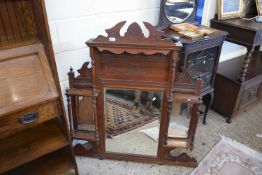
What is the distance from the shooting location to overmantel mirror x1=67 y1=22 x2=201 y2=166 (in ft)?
4.05

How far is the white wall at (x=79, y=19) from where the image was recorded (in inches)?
52.7

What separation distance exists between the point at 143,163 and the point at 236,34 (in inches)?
47.9

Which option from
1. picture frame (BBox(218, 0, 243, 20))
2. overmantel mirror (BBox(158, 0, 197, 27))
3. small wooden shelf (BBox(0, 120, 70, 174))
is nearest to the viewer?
small wooden shelf (BBox(0, 120, 70, 174))

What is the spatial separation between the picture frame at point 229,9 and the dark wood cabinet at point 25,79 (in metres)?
1.44

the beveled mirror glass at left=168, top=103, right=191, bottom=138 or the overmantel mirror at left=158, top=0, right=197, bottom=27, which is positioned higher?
the overmantel mirror at left=158, top=0, right=197, bottom=27

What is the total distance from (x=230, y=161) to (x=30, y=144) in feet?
4.54

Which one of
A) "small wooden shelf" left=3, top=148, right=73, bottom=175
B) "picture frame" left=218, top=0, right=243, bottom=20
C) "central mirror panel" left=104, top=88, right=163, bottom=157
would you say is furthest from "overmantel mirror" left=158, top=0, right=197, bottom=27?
"small wooden shelf" left=3, top=148, right=73, bottom=175

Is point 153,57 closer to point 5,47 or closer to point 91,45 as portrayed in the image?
point 91,45

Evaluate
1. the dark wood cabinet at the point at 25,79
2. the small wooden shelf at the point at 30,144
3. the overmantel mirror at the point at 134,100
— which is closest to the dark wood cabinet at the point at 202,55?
the overmantel mirror at the point at 134,100

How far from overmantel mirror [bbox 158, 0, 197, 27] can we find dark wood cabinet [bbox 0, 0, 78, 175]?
2.77 feet

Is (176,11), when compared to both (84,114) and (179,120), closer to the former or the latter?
(179,120)

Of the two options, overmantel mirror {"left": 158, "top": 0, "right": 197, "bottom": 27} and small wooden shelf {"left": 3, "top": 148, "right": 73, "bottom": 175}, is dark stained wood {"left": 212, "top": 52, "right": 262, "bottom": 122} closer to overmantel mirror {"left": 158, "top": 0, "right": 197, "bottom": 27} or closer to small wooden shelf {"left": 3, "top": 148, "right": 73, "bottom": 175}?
overmantel mirror {"left": 158, "top": 0, "right": 197, "bottom": 27}

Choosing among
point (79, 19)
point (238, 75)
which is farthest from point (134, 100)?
point (238, 75)

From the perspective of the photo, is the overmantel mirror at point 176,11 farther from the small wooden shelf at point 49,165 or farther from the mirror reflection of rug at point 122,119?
the small wooden shelf at point 49,165
